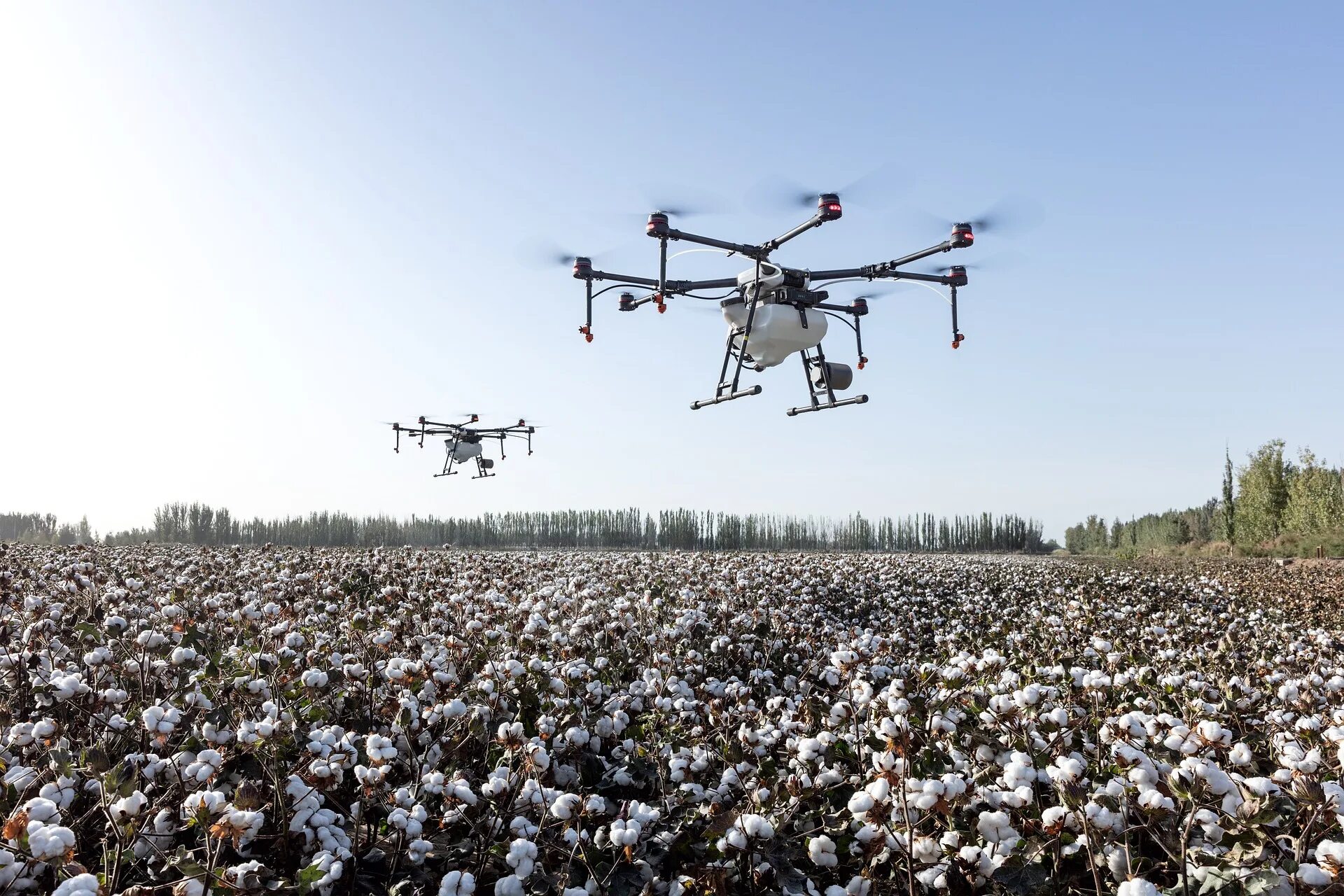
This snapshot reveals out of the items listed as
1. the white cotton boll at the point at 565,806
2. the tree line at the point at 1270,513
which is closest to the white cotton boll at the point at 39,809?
the white cotton boll at the point at 565,806

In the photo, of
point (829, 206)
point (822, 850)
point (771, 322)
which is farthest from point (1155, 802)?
point (771, 322)

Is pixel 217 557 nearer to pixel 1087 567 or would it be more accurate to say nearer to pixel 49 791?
pixel 49 791

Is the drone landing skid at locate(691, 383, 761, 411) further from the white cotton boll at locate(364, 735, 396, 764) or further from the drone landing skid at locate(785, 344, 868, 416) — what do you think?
the white cotton boll at locate(364, 735, 396, 764)

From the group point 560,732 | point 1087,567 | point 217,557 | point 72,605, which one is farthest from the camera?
point 1087,567

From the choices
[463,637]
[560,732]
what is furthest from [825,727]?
[463,637]

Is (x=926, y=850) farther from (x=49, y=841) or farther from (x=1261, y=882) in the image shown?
(x=49, y=841)

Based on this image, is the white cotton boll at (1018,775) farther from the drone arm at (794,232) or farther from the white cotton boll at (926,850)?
the drone arm at (794,232)

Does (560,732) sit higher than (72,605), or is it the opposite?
(72,605)
